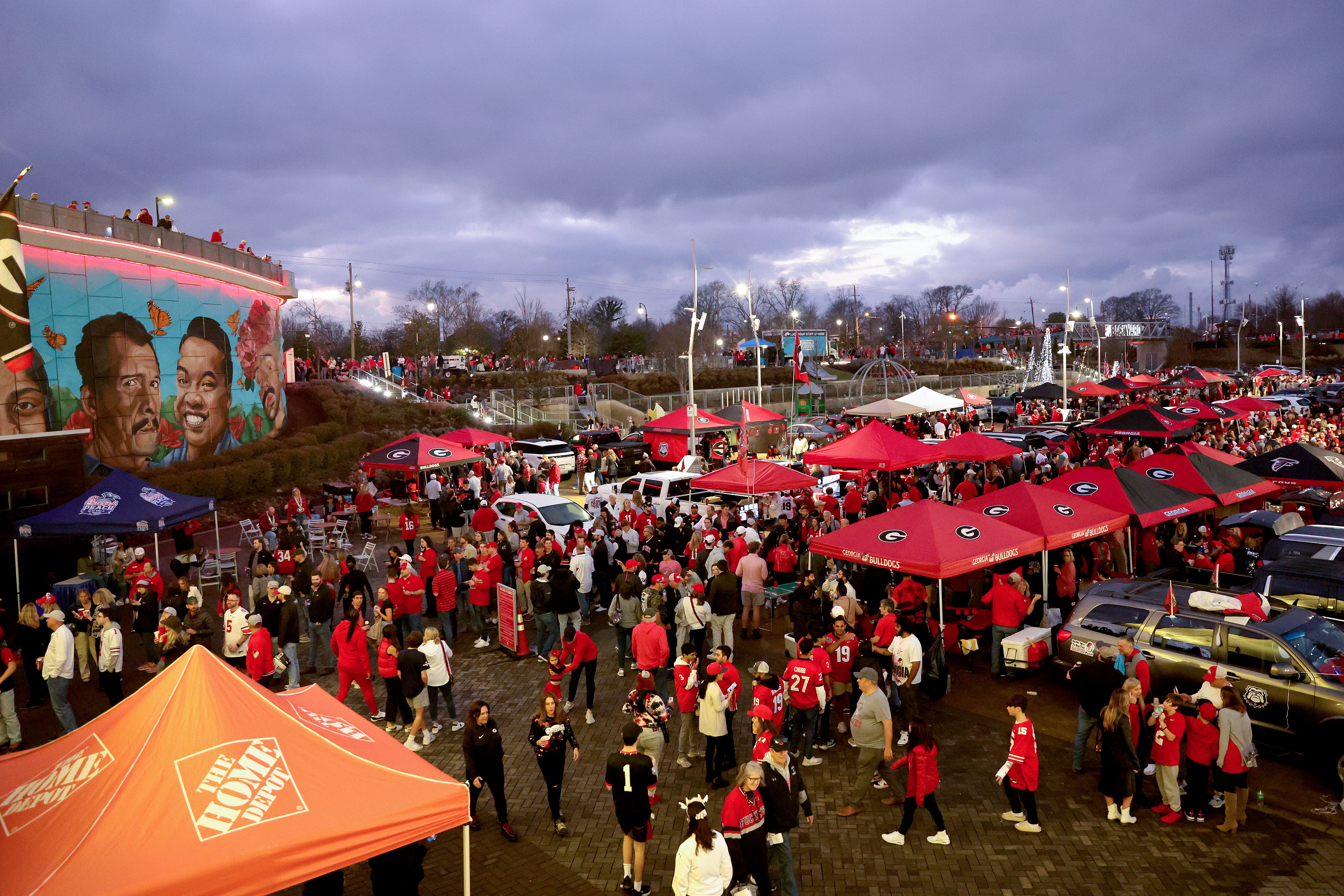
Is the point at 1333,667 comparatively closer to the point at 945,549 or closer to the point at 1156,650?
the point at 1156,650

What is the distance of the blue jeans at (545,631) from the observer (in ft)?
38.4

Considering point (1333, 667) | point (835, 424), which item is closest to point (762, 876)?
point (1333, 667)

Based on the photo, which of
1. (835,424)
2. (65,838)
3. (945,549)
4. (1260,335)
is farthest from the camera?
(1260,335)

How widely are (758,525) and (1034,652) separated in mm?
6535

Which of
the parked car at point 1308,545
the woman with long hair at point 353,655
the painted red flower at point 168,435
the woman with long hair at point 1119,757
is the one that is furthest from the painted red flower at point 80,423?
the parked car at point 1308,545

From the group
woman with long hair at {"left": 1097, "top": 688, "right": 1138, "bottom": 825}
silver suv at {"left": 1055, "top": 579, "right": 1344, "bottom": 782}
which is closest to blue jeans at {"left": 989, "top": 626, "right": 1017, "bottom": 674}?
silver suv at {"left": 1055, "top": 579, "right": 1344, "bottom": 782}

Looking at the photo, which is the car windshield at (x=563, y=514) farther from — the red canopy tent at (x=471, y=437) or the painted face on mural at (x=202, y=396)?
the painted face on mural at (x=202, y=396)

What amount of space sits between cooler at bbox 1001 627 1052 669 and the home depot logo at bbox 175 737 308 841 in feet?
29.4

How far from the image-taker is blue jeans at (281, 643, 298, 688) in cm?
1096

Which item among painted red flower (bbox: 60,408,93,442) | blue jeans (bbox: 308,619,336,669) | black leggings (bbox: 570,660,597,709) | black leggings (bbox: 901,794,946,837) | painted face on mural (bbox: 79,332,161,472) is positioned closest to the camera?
black leggings (bbox: 901,794,946,837)

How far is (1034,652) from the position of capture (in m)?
10.9

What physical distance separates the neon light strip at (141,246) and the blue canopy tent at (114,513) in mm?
9309

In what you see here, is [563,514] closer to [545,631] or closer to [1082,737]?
[545,631]

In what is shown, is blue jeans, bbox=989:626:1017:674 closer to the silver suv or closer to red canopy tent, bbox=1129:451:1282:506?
the silver suv
